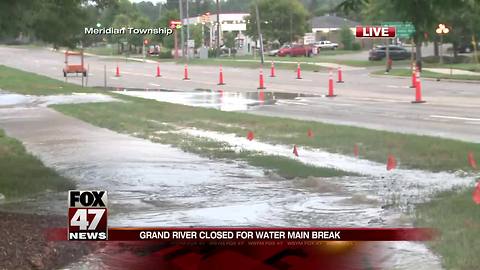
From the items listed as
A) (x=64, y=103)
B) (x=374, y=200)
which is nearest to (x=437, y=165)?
(x=374, y=200)

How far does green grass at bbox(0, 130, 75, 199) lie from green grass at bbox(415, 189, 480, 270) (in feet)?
15.4

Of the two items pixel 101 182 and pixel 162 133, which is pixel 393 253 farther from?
pixel 162 133

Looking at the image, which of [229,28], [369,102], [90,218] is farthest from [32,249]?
[229,28]

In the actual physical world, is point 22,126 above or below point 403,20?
below

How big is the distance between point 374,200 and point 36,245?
416cm

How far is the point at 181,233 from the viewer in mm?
4348

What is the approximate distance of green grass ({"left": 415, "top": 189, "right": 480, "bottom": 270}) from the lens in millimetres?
5484

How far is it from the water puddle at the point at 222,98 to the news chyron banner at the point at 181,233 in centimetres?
1772

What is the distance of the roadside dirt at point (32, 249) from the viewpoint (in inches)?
207

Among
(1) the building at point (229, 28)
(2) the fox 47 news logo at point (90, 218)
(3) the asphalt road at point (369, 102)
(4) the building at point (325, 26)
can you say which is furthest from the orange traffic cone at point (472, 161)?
(4) the building at point (325, 26)

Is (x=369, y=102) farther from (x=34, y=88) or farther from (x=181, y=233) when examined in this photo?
(x=181, y=233)

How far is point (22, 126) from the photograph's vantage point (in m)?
17.1

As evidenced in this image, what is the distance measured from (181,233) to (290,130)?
1134 cm

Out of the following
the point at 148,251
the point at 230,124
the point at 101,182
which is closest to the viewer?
→ the point at 148,251
